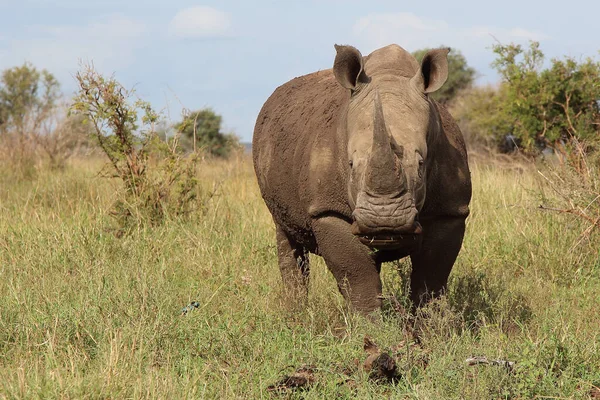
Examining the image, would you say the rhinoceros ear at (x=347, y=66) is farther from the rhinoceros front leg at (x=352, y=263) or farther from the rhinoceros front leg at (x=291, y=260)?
the rhinoceros front leg at (x=291, y=260)

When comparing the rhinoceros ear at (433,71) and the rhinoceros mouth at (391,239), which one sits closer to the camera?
the rhinoceros mouth at (391,239)

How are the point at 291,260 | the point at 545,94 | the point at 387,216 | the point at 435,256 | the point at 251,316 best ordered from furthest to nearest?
1. the point at 545,94
2. the point at 291,260
3. the point at 251,316
4. the point at 435,256
5. the point at 387,216

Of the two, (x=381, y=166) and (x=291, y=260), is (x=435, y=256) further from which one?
(x=291, y=260)

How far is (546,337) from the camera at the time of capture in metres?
4.36

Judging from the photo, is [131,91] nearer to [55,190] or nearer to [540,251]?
[55,190]

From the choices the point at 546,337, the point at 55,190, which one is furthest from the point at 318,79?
the point at 55,190

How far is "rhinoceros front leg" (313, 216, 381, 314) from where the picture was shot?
4742 mm

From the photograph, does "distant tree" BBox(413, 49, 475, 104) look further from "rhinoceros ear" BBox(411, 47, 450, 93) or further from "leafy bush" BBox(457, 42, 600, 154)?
"rhinoceros ear" BBox(411, 47, 450, 93)

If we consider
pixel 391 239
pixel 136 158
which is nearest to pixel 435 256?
pixel 391 239

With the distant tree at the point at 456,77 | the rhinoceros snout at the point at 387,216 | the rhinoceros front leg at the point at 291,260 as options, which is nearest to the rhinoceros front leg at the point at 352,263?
the rhinoceros snout at the point at 387,216

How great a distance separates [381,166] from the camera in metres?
3.99

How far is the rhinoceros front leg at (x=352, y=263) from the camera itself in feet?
15.6

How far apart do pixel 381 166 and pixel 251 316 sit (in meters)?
1.64

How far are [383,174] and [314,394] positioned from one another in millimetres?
1040
